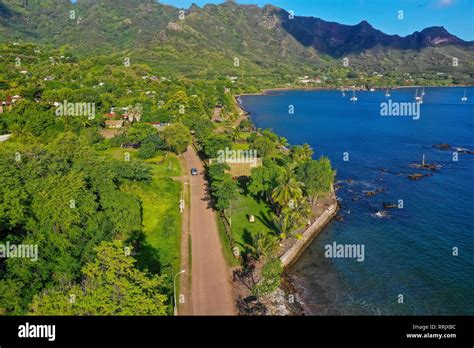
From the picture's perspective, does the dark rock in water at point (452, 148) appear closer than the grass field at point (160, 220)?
No

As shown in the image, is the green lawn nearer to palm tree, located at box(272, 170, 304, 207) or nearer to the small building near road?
palm tree, located at box(272, 170, 304, 207)

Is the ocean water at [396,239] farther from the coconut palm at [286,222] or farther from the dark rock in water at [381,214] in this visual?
the coconut palm at [286,222]

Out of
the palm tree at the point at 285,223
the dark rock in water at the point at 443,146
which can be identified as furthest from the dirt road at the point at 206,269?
the dark rock in water at the point at 443,146

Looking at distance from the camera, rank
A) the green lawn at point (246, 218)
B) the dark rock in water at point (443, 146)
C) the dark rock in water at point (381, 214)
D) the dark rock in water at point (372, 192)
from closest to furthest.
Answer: the green lawn at point (246, 218) < the dark rock in water at point (381, 214) < the dark rock in water at point (372, 192) < the dark rock in water at point (443, 146)

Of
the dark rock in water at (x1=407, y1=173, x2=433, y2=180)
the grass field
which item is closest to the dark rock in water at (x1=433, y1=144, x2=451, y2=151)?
the dark rock in water at (x1=407, y1=173, x2=433, y2=180)

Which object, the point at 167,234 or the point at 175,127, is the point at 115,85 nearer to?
the point at 175,127

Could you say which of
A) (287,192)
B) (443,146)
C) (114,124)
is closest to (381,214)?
(287,192)
